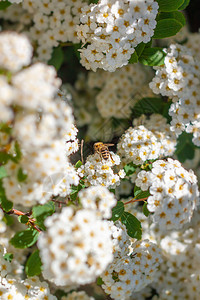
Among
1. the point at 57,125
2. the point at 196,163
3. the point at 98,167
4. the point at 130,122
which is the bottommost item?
the point at 196,163

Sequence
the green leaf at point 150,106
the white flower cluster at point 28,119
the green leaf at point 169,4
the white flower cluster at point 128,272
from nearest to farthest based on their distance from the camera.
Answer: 1. the white flower cluster at point 28,119
2. the white flower cluster at point 128,272
3. the green leaf at point 169,4
4. the green leaf at point 150,106

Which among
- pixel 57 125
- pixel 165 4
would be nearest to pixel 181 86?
pixel 165 4

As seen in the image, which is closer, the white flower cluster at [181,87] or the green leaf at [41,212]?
the green leaf at [41,212]

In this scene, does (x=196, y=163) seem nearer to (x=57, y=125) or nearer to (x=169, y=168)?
(x=169, y=168)

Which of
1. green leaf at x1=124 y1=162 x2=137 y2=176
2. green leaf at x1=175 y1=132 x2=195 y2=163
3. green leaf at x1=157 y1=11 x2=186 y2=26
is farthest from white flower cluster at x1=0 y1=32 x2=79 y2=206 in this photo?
green leaf at x1=175 y1=132 x2=195 y2=163

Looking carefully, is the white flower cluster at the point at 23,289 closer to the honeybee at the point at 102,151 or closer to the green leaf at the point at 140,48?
the honeybee at the point at 102,151

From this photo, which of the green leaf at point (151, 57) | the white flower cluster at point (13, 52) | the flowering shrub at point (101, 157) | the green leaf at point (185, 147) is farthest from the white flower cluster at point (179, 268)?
the white flower cluster at point (13, 52)
